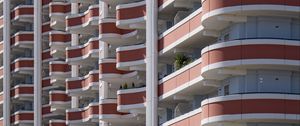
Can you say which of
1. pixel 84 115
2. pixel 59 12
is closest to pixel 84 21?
pixel 84 115

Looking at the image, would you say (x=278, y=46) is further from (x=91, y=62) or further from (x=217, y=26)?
(x=91, y=62)

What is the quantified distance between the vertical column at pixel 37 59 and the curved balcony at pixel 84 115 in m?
12.2

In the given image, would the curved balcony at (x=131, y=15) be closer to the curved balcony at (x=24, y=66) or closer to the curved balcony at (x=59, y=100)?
the curved balcony at (x=59, y=100)

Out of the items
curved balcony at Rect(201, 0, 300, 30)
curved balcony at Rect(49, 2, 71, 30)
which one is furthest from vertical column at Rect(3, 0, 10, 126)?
curved balcony at Rect(201, 0, 300, 30)

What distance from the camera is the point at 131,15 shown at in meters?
85.9

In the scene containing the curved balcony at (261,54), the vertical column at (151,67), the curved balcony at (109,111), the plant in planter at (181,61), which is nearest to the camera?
the curved balcony at (261,54)

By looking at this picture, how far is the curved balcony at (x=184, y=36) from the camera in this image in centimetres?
7481

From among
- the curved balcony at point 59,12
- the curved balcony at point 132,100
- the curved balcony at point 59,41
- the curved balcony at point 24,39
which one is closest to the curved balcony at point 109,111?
the curved balcony at point 132,100

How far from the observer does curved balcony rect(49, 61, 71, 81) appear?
110 metres

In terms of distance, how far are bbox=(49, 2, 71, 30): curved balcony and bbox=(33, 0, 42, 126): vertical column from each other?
6.07 metres

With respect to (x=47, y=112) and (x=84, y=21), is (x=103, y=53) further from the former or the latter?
(x=47, y=112)

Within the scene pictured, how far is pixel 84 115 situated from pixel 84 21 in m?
6.94

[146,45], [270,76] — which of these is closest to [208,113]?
[270,76]

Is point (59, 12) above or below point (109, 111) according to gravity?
above
